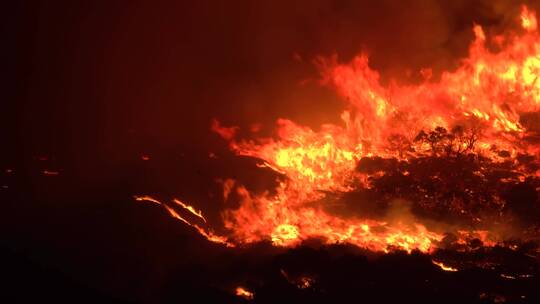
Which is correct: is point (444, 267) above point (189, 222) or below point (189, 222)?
below

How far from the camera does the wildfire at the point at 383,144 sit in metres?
16.9

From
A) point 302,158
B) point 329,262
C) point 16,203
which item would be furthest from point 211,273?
point 16,203

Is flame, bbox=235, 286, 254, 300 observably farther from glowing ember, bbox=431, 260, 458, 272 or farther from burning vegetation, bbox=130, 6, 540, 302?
glowing ember, bbox=431, 260, 458, 272

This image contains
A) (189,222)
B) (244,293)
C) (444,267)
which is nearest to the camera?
(244,293)

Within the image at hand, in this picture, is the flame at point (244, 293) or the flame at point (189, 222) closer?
the flame at point (244, 293)

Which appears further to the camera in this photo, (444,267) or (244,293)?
(444,267)

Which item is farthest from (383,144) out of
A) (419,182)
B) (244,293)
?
(244,293)

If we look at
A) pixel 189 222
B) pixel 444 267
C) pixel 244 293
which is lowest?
pixel 244 293

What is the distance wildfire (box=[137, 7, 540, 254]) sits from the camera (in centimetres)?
1694

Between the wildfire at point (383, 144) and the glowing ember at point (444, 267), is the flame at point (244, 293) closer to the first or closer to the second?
the wildfire at point (383, 144)

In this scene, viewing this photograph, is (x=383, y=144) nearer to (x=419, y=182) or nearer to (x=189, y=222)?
(x=419, y=182)

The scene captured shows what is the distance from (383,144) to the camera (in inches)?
699

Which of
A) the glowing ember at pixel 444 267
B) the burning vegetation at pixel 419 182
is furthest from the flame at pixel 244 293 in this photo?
the glowing ember at pixel 444 267

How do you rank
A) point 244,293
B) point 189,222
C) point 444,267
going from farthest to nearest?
point 189,222 < point 444,267 < point 244,293
